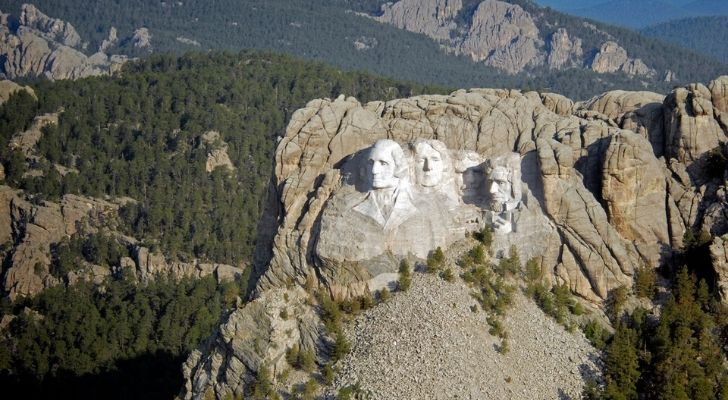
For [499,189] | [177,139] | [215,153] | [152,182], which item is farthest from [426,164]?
[177,139]

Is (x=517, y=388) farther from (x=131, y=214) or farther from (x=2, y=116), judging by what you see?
(x=2, y=116)

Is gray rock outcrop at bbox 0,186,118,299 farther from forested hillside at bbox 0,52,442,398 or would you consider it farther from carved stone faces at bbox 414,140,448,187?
carved stone faces at bbox 414,140,448,187

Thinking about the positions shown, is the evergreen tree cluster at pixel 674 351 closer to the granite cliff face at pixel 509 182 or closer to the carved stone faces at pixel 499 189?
the granite cliff face at pixel 509 182

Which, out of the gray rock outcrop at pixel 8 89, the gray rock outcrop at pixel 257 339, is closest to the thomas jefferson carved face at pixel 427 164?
the gray rock outcrop at pixel 257 339

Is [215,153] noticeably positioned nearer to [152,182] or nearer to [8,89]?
[152,182]

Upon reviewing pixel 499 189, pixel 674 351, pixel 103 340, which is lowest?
pixel 103 340

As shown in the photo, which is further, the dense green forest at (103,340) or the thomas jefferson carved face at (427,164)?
the dense green forest at (103,340)

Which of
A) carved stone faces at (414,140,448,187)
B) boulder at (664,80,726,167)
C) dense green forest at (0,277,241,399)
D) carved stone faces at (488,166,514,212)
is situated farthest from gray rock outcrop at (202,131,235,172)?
boulder at (664,80,726,167)
